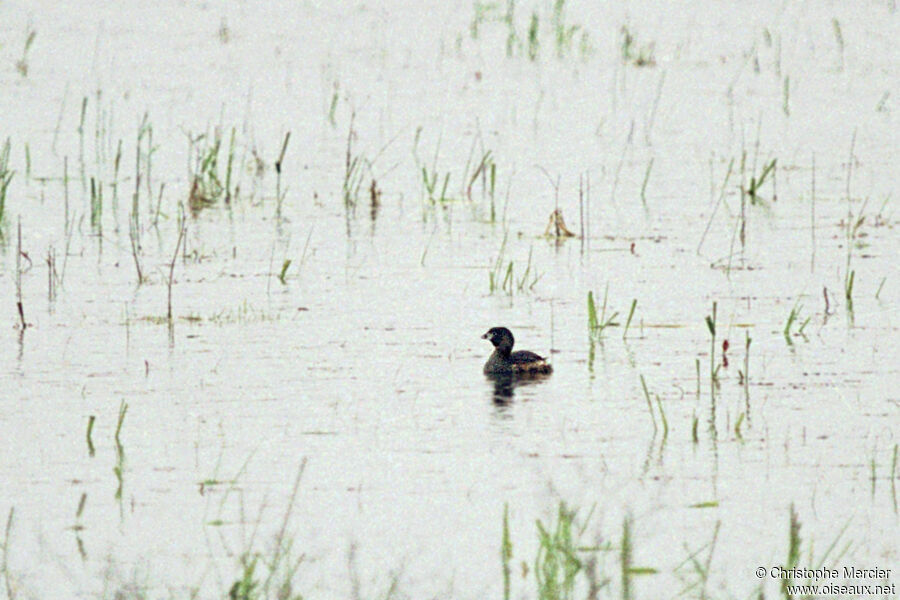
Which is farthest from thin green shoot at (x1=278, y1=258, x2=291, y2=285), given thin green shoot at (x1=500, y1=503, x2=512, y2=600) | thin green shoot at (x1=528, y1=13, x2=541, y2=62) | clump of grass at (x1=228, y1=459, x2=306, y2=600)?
thin green shoot at (x1=528, y1=13, x2=541, y2=62)

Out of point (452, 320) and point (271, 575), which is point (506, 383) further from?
point (271, 575)

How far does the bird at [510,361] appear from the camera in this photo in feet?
31.7

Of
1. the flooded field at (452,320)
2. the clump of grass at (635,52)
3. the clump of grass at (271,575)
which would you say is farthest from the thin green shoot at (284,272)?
the clump of grass at (635,52)

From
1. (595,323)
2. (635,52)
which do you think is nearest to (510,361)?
(595,323)

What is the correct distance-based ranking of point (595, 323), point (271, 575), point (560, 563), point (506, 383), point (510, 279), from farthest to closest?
1. point (510, 279)
2. point (595, 323)
3. point (506, 383)
4. point (560, 563)
5. point (271, 575)

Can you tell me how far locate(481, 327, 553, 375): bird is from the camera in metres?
9.65

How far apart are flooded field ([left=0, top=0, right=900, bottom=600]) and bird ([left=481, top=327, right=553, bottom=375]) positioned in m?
0.15

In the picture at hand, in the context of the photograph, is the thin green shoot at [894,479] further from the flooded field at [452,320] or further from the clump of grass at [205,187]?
the clump of grass at [205,187]

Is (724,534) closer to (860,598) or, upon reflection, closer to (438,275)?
(860,598)

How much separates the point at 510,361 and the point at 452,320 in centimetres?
175

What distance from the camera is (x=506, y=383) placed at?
9492mm

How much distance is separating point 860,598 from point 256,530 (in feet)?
7.33

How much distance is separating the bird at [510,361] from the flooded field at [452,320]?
15cm

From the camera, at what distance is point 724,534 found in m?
7.12
